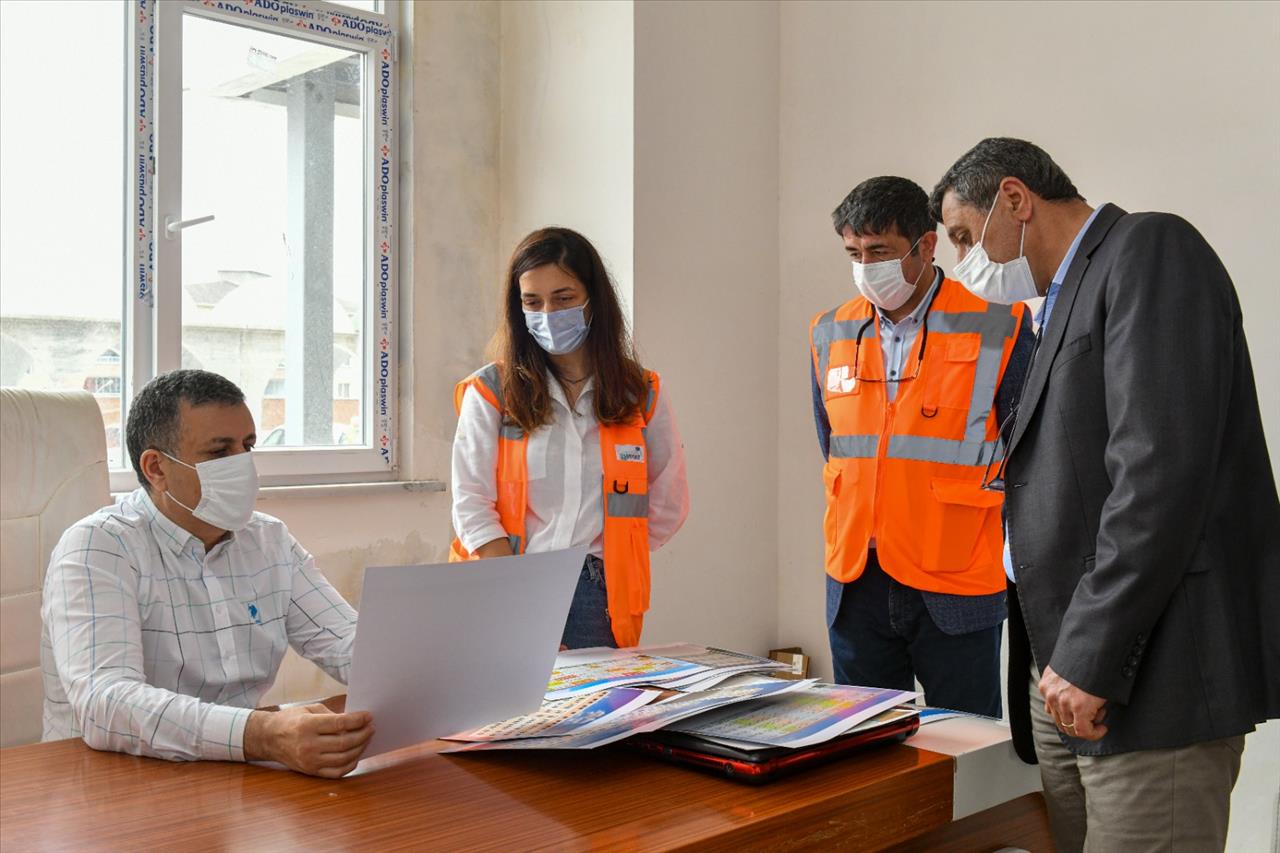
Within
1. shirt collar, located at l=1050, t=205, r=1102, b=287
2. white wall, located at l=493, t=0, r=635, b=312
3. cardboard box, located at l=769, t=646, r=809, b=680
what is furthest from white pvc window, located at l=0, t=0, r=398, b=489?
shirt collar, located at l=1050, t=205, r=1102, b=287

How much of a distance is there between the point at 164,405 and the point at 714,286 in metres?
2.16

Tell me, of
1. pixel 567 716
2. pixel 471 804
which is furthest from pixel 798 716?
pixel 471 804

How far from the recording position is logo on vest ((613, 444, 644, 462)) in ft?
7.27

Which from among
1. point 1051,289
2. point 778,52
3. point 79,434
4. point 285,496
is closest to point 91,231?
point 285,496

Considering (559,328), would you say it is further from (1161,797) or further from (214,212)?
(214,212)

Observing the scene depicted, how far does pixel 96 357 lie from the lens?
119 inches

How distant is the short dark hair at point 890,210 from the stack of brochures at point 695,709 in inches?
44.5

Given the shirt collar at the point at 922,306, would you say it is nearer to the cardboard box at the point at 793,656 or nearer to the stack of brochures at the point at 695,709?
the stack of brochures at the point at 695,709

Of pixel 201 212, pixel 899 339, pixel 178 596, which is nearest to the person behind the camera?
pixel 178 596

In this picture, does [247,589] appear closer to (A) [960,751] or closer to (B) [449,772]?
(B) [449,772]

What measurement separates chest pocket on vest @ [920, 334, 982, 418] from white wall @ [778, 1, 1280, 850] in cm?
90

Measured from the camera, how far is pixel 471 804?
1062 mm

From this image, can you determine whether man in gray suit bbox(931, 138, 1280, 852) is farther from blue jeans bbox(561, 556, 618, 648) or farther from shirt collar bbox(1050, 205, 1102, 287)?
blue jeans bbox(561, 556, 618, 648)

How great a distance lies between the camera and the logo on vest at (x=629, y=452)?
7.27 ft
